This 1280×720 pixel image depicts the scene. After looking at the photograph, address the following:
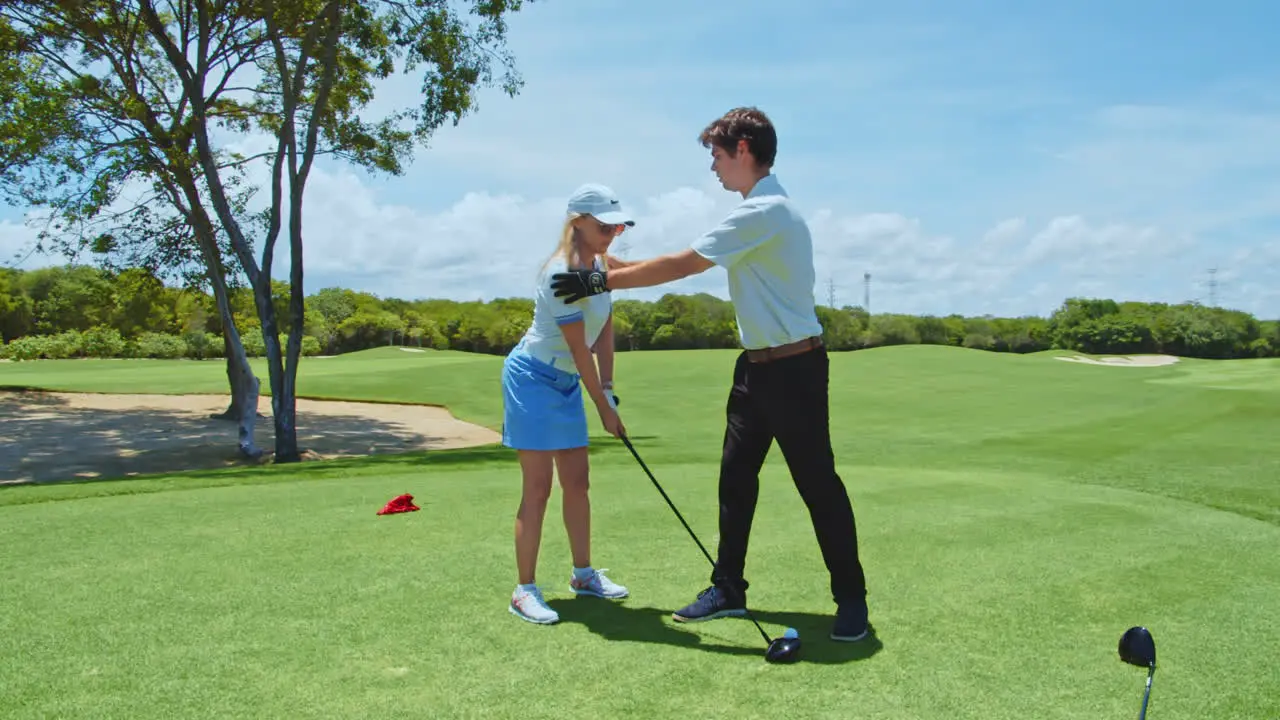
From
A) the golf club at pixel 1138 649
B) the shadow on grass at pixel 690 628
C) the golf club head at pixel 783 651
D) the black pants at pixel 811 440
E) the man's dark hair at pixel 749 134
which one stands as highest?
the man's dark hair at pixel 749 134

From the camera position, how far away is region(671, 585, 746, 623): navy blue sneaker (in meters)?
4.48

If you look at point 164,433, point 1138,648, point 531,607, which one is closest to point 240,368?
point 164,433

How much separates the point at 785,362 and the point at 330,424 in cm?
2175

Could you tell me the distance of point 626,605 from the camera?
188 inches

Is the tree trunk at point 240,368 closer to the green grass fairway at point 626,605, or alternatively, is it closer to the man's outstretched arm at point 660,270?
the green grass fairway at point 626,605

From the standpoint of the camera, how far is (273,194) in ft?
60.0

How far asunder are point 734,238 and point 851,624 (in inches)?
69.6

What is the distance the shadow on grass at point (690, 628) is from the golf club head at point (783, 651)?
44mm

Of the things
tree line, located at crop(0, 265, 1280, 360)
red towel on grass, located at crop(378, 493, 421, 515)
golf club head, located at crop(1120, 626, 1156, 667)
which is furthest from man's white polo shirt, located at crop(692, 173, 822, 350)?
tree line, located at crop(0, 265, 1280, 360)

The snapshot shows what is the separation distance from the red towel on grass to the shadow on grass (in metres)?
2.79

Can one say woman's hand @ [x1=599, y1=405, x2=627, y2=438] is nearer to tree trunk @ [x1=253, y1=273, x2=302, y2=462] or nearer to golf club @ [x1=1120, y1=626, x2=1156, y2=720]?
golf club @ [x1=1120, y1=626, x2=1156, y2=720]

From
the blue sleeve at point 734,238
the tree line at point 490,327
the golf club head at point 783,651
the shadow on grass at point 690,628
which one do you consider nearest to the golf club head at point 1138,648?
the shadow on grass at point 690,628

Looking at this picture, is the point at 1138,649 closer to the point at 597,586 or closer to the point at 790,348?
the point at 790,348

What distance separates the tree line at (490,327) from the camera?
46.2 metres
